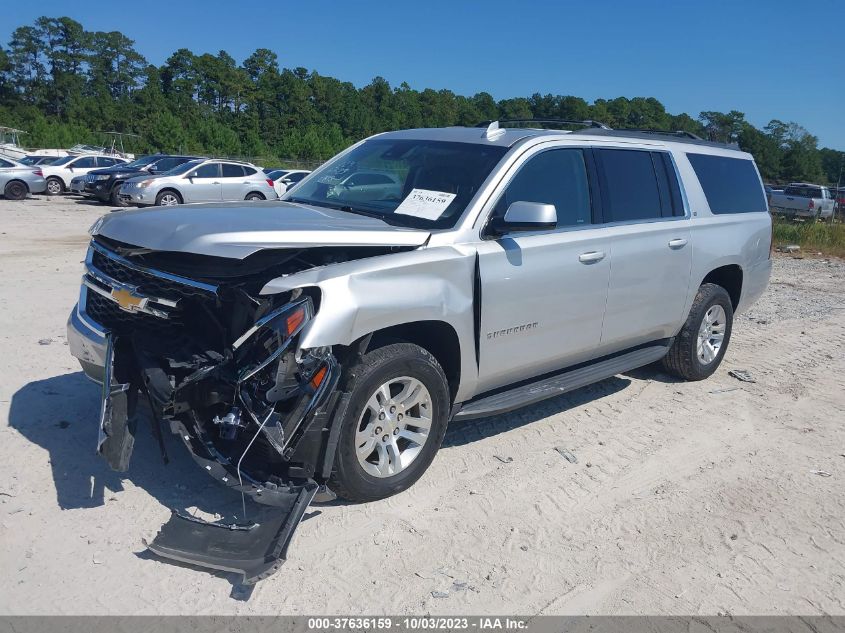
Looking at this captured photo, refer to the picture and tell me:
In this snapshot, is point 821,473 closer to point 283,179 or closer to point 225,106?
point 283,179

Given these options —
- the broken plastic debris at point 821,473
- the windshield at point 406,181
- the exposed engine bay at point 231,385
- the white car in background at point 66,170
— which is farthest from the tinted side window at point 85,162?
the broken plastic debris at point 821,473

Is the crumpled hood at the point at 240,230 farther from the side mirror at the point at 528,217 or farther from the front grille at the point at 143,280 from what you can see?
the side mirror at the point at 528,217

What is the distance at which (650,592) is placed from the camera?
339cm

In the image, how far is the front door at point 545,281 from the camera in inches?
171

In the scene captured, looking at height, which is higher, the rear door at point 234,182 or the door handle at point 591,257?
the door handle at point 591,257

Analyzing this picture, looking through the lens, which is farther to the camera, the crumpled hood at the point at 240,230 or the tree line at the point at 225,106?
the tree line at the point at 225,106

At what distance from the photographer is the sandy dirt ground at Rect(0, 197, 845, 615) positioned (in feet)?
10.7

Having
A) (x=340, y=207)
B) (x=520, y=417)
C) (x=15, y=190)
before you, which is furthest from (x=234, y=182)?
(x=520, y=417)

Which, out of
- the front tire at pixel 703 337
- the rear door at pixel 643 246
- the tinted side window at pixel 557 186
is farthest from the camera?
the front tire at pixel 703 337

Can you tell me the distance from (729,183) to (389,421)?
→ 14.0 feet

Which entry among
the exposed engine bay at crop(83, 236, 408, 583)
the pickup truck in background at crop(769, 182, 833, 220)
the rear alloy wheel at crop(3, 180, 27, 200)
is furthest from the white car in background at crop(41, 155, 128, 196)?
the pickup truck in background at crop(769, 182, 833, 220)

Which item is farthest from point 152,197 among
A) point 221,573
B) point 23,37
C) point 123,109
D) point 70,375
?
point 23,37

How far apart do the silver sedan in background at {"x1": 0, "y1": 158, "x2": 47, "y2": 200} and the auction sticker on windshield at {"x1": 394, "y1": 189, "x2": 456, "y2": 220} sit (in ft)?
79.2

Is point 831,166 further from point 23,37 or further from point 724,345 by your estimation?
point 23,37
